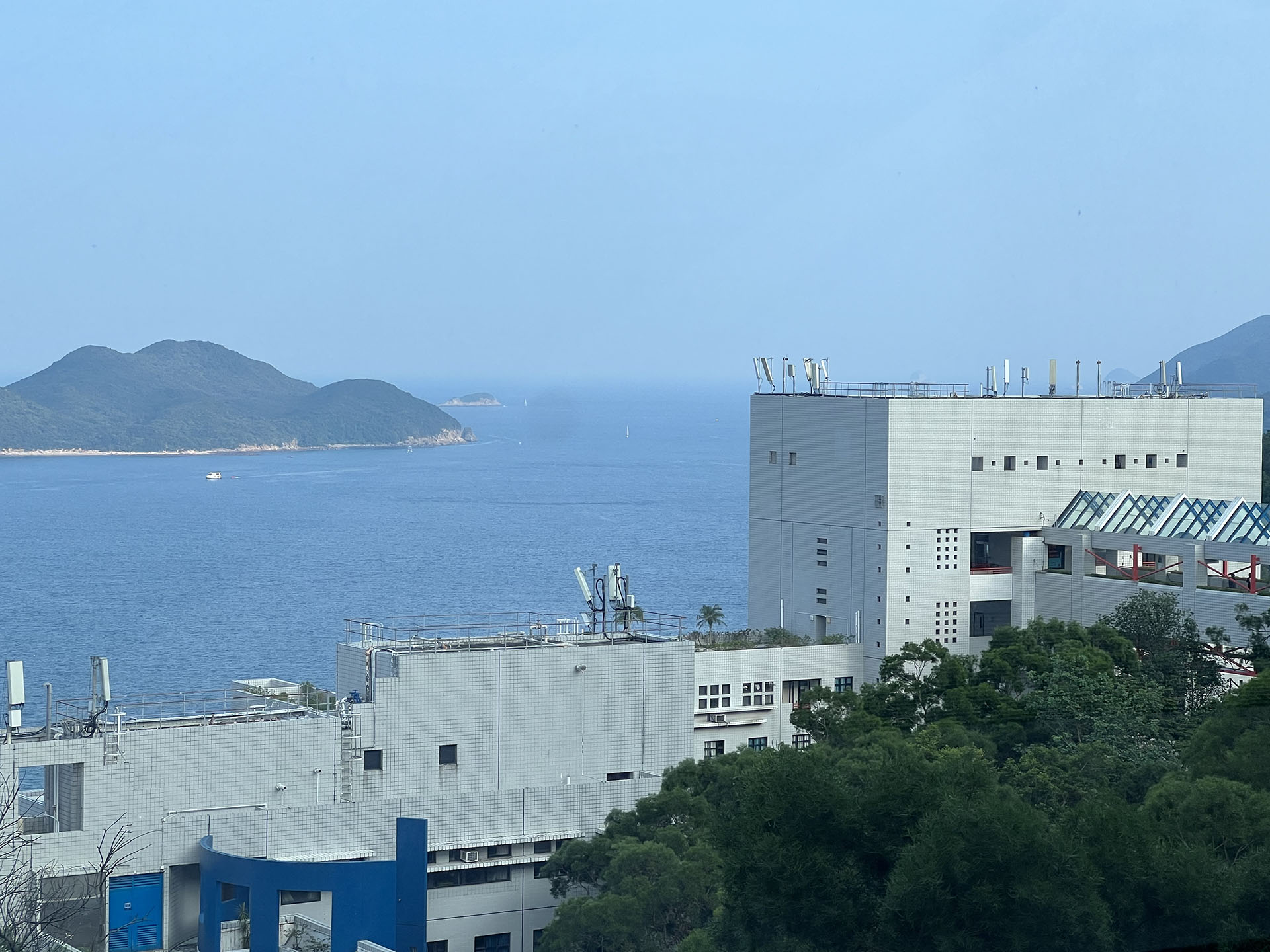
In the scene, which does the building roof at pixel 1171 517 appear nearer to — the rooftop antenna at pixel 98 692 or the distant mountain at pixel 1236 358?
the rooftop antenna at pixel 98 692

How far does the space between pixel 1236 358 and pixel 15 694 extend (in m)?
147

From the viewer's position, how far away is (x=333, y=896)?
1058 inches

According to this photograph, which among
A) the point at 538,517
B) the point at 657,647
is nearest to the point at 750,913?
the point at 657,647

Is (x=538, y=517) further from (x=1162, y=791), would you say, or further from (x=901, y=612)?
(x=1162, y=791)

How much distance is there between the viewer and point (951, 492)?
137ft

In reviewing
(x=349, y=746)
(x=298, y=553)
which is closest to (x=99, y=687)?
(x=349, y=746)

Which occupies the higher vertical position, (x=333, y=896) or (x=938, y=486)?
(x=938, y=486)

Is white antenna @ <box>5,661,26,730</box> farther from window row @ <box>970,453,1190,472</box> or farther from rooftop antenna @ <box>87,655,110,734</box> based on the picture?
window row @ <box>970,453,1190,472</box>

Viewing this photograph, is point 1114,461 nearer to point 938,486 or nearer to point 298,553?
point 938,486

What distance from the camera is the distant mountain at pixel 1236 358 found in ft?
487

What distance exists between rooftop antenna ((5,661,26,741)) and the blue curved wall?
3.32 metres

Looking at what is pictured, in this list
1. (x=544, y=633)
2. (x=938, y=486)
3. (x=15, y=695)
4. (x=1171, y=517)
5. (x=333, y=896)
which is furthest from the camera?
(x=938, y=486)

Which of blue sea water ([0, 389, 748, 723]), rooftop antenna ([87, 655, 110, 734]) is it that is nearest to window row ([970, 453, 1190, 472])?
A: rooftop antenna ([87, 655, 110, 734])

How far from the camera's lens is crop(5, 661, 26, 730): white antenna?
1073 inches
